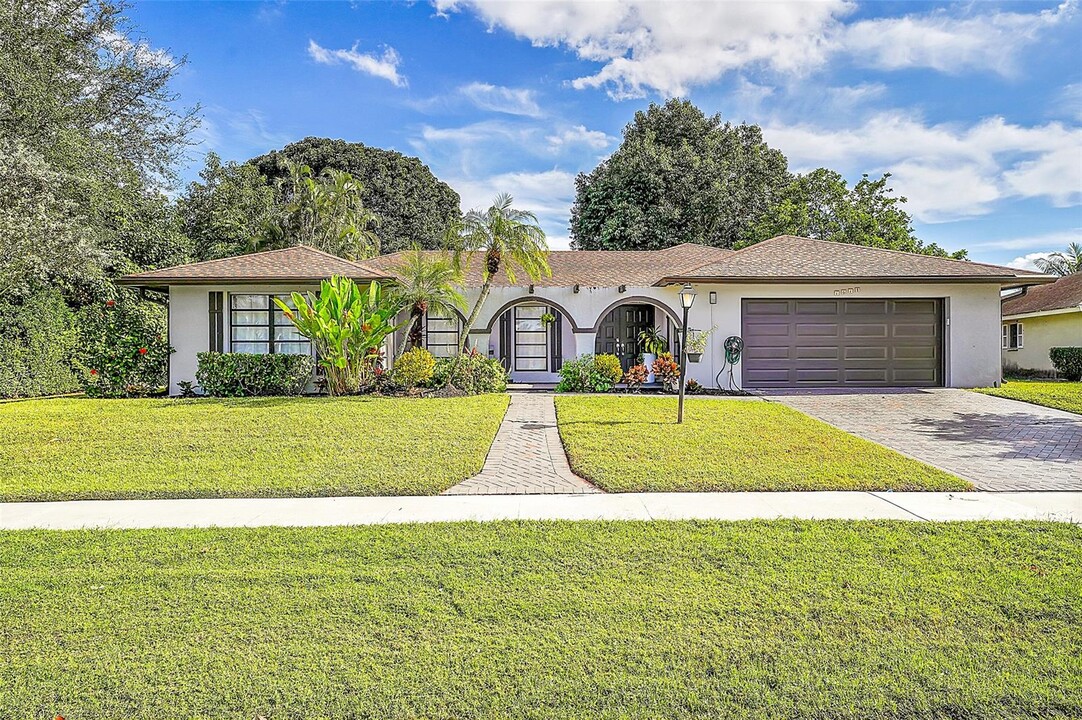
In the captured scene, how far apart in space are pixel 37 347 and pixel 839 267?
855 inches

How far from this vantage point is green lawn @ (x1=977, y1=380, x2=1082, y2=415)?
13084 mm

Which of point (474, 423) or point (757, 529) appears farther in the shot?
point (474, 423)

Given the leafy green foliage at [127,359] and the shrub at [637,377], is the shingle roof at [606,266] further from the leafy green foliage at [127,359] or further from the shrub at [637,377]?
the leafy green foliage at [127,359]

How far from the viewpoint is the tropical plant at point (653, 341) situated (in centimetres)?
1786

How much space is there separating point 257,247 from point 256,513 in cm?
2380

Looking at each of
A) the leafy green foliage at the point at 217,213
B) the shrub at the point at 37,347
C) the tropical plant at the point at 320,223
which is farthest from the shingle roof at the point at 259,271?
the leafy green foliage at the point at 217,213

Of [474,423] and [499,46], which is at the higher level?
[499,46]

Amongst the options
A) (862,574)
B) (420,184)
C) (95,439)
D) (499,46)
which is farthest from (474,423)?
(420,184)

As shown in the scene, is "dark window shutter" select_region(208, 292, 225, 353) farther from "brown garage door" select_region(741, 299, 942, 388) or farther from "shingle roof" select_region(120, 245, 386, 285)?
"brown garage door" select_region(741, 299, 942, 388)

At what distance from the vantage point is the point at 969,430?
35.6 ft

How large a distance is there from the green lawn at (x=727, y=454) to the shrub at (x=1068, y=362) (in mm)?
13931

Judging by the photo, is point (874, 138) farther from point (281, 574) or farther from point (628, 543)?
point (281, 574)

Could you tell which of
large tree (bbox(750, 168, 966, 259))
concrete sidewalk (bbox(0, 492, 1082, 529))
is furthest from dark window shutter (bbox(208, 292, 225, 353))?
large tree (bbox(750, 168, 966, 259))

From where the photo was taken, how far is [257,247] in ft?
89.0
